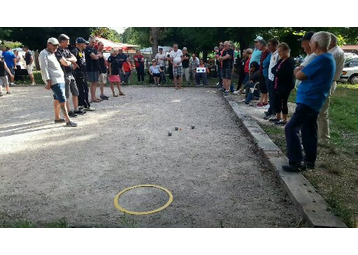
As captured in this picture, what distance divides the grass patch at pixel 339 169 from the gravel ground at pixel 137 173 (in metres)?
0.48

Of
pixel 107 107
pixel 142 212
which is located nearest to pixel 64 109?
pixel 107 107

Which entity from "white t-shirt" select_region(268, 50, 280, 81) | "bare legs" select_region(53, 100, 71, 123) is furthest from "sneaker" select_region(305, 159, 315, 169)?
"bare legs" select_region(53, 100, 71, 123)

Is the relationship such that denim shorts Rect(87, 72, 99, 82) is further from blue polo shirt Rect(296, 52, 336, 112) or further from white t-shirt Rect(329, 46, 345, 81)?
blue polo shirt Rect(296, 52, 336, 112)

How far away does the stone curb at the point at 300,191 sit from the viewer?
2.72m

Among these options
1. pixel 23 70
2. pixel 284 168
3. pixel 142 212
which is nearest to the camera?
pixel 142 212

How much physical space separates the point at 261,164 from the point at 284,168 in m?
0.52

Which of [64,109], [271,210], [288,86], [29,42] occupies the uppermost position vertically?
[29,42]

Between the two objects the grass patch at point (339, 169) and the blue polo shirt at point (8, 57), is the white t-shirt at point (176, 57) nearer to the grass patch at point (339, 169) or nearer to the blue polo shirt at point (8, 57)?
the grass patch at point (339, 169)

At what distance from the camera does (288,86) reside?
599cm

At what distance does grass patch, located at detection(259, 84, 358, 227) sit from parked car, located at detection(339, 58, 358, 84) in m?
11.7

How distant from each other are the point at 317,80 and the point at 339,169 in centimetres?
131

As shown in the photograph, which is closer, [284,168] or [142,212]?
[142,212]

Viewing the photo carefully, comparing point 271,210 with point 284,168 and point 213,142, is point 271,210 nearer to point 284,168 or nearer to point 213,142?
point 284,168

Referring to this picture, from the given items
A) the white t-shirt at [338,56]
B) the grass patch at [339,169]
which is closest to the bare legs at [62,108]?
the grass patch at [339,169]
